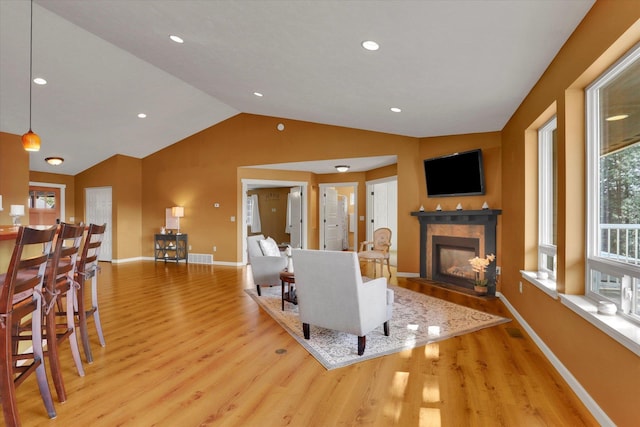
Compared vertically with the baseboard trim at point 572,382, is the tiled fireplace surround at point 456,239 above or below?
above

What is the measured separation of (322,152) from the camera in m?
6.96

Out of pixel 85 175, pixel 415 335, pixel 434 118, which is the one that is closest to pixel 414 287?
pixel 415 335

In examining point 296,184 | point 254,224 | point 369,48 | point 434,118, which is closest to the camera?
point 369,48

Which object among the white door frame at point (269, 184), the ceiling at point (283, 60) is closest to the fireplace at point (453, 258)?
the ceiling at point (283, 60)

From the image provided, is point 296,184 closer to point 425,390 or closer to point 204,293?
point 204,293

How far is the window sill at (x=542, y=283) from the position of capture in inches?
111

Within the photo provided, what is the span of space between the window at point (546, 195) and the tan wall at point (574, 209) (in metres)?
0.10

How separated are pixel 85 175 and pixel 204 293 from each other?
6208mm

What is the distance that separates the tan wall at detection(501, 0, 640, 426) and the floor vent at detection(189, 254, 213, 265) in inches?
258

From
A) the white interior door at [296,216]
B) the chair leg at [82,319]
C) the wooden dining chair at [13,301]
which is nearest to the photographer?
the wooden dining chair at [13,301]

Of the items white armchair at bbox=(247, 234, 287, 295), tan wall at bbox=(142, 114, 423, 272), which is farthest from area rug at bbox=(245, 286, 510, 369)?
tan wall at bbox=(142, 114, 423, 272)

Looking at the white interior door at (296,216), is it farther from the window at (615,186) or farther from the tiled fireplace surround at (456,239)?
the window at (615,186)

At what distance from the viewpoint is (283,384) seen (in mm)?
2436

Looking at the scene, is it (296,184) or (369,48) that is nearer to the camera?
(369,48)
